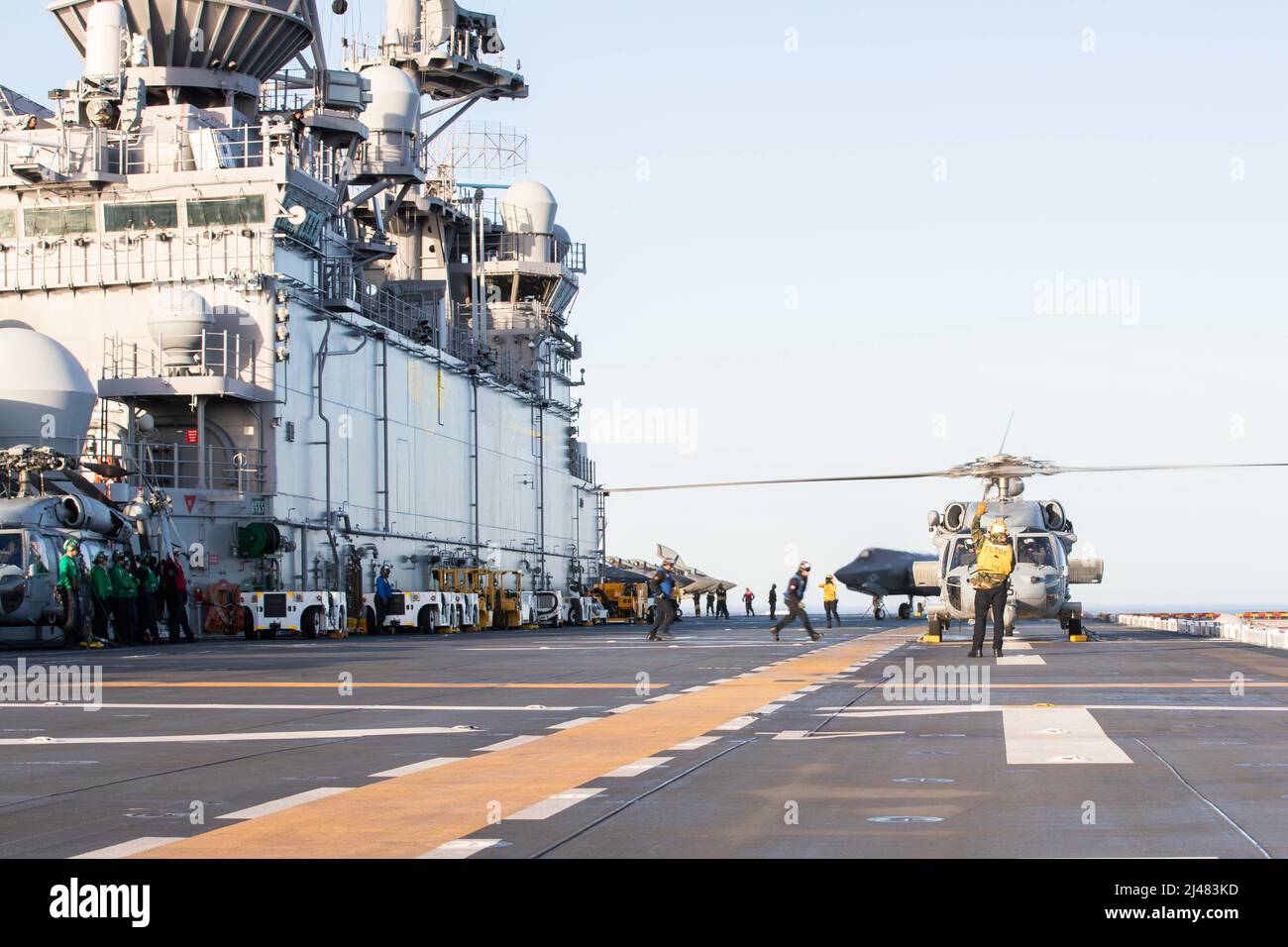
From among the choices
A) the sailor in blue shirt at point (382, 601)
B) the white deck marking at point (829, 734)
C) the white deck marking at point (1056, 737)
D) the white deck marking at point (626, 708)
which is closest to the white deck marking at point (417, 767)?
the white deck marking at point (829, 734)

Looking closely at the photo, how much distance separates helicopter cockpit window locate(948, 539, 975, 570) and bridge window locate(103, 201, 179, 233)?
2752 centimetres

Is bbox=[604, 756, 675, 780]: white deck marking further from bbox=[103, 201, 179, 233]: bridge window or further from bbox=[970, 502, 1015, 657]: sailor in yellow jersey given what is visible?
bbox=[103, 201, 179, 233]: bridge window

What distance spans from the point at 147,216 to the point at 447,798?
142 ft

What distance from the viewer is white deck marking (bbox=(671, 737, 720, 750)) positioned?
37.9 feet

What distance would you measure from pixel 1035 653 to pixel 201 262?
3052 cm

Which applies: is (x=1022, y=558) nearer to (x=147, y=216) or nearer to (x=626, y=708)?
(x=626, y=708)

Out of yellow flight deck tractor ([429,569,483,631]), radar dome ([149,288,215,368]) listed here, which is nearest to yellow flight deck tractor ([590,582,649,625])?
yellow flight deck tractor ([429,569,483,631])

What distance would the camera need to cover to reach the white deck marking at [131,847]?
274 inches

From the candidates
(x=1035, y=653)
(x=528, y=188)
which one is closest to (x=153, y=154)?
(x=528, y=188)

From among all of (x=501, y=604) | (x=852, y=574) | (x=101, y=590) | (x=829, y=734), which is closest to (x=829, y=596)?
(x=501, y=604)

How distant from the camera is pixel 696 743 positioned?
38.9ft

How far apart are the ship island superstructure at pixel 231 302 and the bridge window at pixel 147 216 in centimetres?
6

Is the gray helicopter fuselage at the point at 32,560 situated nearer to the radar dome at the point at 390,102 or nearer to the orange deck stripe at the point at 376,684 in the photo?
the orange deck stripe at the point at 376,684
